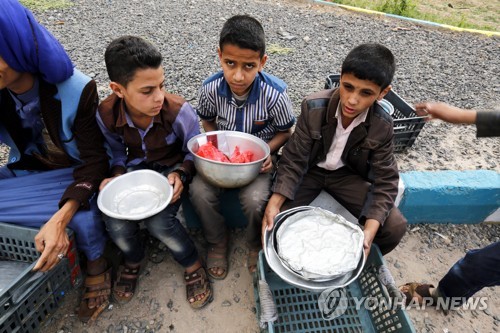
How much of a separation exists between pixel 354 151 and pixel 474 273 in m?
0.94

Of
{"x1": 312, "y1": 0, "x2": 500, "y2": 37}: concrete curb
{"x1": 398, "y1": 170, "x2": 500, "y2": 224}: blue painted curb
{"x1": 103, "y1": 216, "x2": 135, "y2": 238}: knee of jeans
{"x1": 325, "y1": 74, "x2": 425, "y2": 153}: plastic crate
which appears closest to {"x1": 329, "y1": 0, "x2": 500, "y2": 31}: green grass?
{"x1": 312, "y1": 0, "x2": 500, "y2": 37}: concrete curb

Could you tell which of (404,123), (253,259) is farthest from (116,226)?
(404,123)

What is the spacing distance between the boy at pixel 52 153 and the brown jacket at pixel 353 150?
3.71 feet

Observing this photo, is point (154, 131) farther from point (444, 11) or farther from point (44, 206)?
point (444, 11)

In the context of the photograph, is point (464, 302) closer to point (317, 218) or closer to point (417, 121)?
point (317, 218)

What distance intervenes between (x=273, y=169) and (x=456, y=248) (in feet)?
5.11

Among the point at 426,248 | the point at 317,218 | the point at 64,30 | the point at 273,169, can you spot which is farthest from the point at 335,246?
the point at 64,30

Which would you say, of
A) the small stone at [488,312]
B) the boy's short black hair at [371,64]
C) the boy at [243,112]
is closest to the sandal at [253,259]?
the boy at [243,112]

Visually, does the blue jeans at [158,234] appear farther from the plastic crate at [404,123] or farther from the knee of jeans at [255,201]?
the plastic crate at [404,123]

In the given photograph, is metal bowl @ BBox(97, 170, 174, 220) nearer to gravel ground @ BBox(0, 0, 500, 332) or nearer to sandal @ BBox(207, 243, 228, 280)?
sandal @ BBox(207, 243, 228, 280)

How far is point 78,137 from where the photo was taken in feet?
6.49

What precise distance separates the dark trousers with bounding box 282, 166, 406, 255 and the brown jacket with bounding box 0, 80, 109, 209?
46.5 inches

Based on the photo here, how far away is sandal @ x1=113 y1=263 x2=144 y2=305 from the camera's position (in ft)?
6.95

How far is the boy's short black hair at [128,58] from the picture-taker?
1814mm
